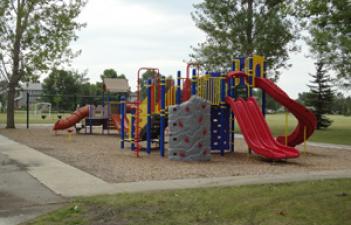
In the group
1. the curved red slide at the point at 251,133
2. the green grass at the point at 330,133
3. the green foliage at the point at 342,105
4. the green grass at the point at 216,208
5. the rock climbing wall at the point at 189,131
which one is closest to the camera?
the green grass at the point at 216,208

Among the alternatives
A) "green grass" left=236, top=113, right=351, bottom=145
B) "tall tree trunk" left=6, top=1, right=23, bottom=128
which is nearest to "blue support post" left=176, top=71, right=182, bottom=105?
"green grass" left=236, top=113, right=351, bottom=145

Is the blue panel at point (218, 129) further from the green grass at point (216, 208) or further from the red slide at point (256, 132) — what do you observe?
the green grass at point (216, 208)

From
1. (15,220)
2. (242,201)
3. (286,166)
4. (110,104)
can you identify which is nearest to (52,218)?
(15,220)

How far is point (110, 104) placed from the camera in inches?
1026

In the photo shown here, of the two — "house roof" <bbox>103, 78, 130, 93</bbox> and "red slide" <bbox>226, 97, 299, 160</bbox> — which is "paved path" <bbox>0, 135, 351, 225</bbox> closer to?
"red slide" <bbox>226, 97, 299, 160</bbox>

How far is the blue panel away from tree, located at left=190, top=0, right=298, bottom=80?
55.9 ft

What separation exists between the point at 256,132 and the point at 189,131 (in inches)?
81.3

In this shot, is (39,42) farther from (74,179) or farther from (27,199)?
(27,199)

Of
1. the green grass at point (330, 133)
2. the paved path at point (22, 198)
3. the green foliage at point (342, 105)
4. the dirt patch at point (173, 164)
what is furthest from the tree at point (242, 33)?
the green foliage at point (342, 105)

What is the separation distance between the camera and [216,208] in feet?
22.9

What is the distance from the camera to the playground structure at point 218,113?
13.8 m

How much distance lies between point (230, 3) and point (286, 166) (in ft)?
72.2

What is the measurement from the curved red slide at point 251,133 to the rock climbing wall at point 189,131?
1.12 meters

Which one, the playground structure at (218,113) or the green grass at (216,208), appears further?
the playground structure at (218,113)
